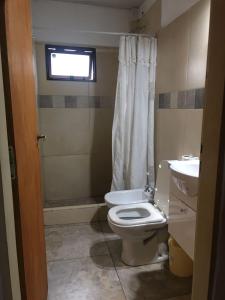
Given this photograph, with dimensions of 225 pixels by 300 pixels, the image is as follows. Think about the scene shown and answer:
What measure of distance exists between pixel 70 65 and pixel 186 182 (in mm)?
2103

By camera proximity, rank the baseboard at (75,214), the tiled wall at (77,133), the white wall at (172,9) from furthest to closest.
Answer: the tiled wall at (77,133) → the baseboard at (75,214) → the white wall at (172,9)

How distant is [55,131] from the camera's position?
2787mm

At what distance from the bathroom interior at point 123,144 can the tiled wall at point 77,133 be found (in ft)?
0.04

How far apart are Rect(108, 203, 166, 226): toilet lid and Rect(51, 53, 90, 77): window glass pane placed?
168cm

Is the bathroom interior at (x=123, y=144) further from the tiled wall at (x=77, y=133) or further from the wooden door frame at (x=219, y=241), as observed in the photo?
the wooden door frame at (x=219, y=241)

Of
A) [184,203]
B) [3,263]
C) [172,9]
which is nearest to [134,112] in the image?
[172,9]

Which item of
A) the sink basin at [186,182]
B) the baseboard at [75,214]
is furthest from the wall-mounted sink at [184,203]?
the baseboard at [75,214]

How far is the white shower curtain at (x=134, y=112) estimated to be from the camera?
7.37 feet

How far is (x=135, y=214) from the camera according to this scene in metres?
2.13

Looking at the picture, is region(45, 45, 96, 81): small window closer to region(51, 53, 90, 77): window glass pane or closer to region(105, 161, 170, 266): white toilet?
region(51, 53, 90, 77): window glass pane

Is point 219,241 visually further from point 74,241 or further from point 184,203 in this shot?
point 74,241

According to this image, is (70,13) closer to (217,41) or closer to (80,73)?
(80,73)

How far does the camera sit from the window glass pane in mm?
2676

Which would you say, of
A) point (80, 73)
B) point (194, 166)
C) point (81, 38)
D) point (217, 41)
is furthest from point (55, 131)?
point (217, 41)
